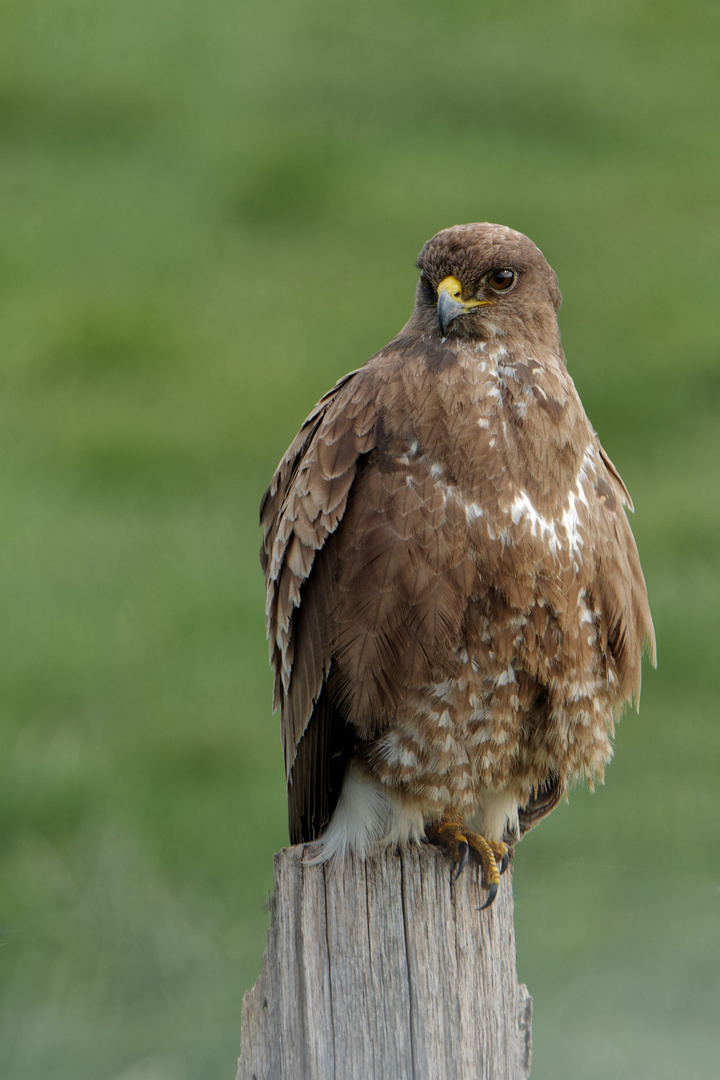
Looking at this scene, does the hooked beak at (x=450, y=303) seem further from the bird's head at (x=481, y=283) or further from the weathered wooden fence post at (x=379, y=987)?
the weathered wooden fence post at (x=379, y=987)

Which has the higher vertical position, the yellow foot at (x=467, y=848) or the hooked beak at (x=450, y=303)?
the hooked beak at (x=450, y=303)

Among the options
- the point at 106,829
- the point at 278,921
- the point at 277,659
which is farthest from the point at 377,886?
the point at 106,829

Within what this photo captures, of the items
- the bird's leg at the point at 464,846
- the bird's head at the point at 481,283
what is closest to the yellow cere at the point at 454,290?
the bird's head at the point at 481,283

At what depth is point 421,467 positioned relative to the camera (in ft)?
11.5

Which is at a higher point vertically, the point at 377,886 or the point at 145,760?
the point at 145,760

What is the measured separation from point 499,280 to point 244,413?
17.1 ft

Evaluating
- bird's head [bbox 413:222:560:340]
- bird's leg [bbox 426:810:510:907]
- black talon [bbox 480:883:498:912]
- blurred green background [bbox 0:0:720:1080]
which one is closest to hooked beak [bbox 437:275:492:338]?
bird's head [bbox 413:222:560:340]

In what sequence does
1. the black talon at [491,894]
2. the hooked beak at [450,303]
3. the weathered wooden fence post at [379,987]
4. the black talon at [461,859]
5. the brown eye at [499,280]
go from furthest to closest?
the brown eye at [499,280], the hooked beak at [450,303], the black talon at [461,859], the black talon at [491,894], the weathered wooden fence post at [379,987]

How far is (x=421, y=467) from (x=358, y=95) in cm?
830

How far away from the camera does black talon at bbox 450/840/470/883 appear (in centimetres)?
338

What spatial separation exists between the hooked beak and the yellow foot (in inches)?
48.6

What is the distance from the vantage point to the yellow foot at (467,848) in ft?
11.5

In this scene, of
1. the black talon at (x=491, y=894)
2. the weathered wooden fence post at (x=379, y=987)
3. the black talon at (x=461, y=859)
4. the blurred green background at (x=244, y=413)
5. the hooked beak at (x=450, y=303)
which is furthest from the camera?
the blurred green background at (x=244, y=413)

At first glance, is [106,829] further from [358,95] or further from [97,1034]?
[358,95]
